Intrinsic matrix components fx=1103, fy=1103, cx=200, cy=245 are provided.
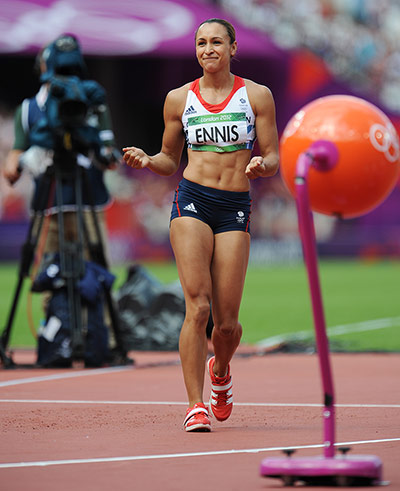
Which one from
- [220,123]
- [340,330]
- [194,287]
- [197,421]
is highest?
[340,330]

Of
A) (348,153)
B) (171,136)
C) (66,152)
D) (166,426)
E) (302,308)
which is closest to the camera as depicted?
(348,153)

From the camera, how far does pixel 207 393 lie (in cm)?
835

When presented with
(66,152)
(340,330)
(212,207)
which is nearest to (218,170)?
(212,207)

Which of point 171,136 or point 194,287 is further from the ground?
point 171,136

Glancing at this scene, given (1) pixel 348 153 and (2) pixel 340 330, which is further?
(2) pixel 340 330

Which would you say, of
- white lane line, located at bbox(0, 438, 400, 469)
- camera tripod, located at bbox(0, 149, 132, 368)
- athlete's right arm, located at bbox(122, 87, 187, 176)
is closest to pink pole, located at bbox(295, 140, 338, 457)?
white lane line, located at bbox(0, 438, 400, 469)

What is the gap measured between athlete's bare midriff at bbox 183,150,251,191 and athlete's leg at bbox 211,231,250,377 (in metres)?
0.31

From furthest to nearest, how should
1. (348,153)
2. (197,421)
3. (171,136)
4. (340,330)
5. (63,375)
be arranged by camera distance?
(340,330), (63,375), (171,136), (197,421), (348,153)

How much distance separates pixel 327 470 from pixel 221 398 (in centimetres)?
222

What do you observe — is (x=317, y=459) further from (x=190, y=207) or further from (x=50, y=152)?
(x=50, y=152)

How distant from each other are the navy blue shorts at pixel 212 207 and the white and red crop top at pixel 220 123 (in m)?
0.27

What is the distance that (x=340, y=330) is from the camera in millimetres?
14320

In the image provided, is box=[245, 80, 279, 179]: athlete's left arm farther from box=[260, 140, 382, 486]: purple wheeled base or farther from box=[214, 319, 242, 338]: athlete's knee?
box=[260, 140, 382, 486]: purple wheeled base

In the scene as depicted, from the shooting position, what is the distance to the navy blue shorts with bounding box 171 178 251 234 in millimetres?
6730
